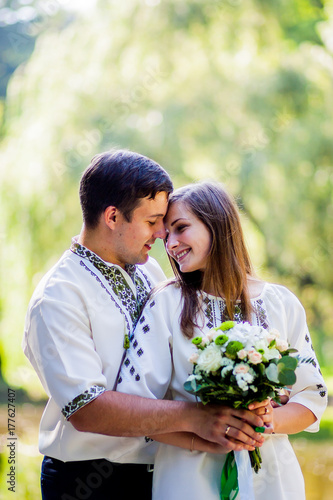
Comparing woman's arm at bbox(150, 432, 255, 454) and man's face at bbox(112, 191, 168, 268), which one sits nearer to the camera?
woman's arm at bbox(150, 432, 255, 454)

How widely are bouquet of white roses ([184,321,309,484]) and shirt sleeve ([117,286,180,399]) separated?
21 cm

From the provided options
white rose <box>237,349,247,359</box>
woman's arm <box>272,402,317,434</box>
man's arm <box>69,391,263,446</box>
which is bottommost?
woman's arm <box>272,402,317,434</box>

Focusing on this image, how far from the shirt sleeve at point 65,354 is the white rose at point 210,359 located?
382 millimetres

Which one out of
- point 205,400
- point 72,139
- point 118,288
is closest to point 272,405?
point 205,400

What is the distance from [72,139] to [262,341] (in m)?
5.66

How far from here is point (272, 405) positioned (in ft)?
7.59

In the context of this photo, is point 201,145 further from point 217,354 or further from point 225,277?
point 217,354

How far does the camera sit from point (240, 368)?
195 cm

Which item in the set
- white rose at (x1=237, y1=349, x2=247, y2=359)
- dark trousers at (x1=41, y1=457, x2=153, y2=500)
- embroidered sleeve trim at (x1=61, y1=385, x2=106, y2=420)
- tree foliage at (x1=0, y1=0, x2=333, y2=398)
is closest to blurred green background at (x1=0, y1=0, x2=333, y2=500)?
tree foliage at (x1=0, y1=0, x2=333, y2=398)

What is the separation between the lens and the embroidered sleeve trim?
211cm

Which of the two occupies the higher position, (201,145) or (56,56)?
(56,56)

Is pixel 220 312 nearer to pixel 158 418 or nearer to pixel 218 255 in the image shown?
pixel 218 255

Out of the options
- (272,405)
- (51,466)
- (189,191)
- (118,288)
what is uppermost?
(189,191)

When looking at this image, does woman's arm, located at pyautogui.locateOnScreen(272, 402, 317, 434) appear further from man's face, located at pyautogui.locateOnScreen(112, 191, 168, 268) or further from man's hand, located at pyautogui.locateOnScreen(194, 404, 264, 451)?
man's face, located at pyautogui.locateOnScreen(112, 191, 168, 268)
